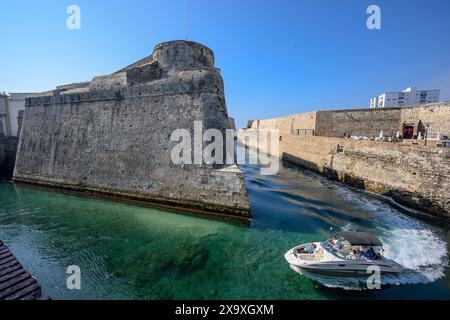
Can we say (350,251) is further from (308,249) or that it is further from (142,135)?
(142,135)

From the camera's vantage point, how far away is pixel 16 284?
429cm

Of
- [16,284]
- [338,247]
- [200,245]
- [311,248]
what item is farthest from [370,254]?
[16,284]

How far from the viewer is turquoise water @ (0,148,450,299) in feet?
21.7

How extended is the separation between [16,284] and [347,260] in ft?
28.5

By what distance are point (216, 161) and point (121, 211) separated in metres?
6.00

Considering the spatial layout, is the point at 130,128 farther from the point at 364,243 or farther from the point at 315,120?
the point at 315,120

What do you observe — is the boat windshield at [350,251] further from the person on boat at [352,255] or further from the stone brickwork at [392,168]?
the stone brickwork at [392,168]

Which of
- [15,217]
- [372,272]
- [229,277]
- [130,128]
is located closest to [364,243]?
[372,272]

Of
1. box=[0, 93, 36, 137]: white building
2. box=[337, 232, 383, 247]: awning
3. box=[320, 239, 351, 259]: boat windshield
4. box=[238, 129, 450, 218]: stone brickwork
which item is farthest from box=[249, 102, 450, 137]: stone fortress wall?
box=[0, 93, 36, 137]: white building

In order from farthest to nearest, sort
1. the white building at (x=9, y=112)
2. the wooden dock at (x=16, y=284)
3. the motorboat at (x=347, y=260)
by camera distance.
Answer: the white building at (x=9, y=112)
the motorboat at (x=347, y=260)
the wooden dock at (x=16, y=284)

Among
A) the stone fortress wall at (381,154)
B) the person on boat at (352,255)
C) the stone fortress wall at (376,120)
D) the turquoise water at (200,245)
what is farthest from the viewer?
the stone fortress wall at (376,120)

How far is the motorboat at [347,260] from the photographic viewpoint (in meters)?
7.07

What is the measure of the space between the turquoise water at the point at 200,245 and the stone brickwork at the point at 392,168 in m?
1.38

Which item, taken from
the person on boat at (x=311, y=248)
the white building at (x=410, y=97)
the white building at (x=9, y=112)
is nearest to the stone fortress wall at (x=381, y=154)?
the person on boat at (x=311, y=248)
